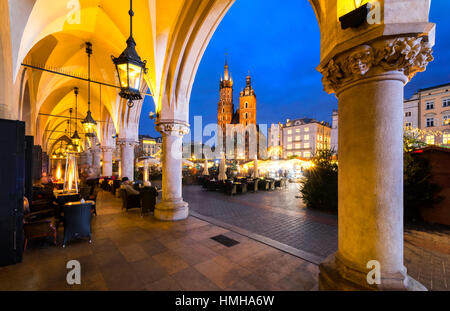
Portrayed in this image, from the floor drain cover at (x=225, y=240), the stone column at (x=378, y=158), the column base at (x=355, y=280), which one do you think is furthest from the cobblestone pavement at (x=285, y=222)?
the stone column at (x=378, y=158)

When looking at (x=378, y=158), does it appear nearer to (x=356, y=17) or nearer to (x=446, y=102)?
(x=356, y=17)

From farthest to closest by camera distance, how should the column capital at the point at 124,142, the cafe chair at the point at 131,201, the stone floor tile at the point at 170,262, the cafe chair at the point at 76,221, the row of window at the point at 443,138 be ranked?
the row of window at the point at 443,138 < the column capital at the point at 124,142 < the cafe chair at the point at 131,201 < the cafe chair at the point at 76,221 < the stone floor tile at the point at 170,262

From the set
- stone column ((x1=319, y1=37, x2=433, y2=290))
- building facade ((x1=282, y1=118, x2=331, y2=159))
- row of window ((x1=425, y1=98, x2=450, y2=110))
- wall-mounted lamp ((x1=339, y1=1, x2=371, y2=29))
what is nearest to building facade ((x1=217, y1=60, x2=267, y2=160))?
building facade ((x1=282, y1=118, x2=331, y2=159))

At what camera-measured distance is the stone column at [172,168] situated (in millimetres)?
6180

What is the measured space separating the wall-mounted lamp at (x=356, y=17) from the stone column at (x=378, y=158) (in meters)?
0.25

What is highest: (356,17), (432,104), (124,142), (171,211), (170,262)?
(432,104)

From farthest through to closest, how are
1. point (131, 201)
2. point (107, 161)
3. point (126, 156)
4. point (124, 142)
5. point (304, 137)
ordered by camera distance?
point (304, 137) < point (107, 161) < point (126, 156) < point (124, 142) < point (131, 201)

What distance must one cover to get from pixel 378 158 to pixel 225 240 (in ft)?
12.3

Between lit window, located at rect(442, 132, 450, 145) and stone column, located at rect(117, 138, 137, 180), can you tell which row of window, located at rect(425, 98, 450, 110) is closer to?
lit window, located at rect(442, 132, 450, 145)

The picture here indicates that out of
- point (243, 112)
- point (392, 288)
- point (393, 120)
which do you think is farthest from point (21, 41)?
point (243, 112)

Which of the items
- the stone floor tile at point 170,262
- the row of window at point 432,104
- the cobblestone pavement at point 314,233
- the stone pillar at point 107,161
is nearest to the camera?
the stone floor tile at point 170,262

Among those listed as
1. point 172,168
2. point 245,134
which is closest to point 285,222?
point 172,168

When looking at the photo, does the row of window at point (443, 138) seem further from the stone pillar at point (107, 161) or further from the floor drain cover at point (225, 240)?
the stone pillar at point (107, 161)

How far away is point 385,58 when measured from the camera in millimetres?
1829
